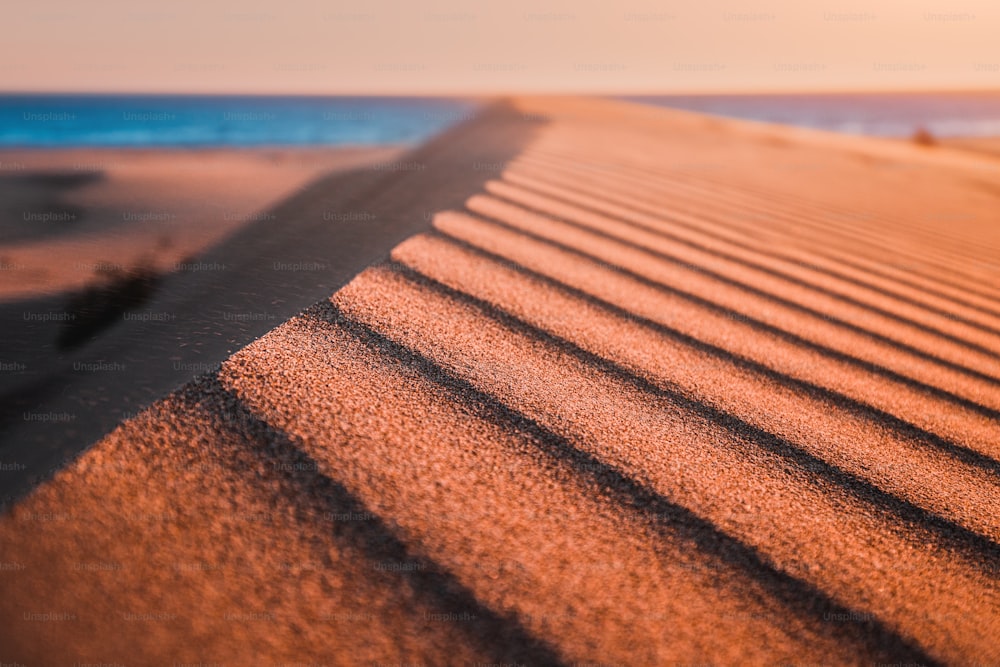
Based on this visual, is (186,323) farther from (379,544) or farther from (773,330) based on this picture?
(773,330)

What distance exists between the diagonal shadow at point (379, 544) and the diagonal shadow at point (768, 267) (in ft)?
5.01

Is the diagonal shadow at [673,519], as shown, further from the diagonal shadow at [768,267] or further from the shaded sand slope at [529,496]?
the diagonal shadow at [768,267]

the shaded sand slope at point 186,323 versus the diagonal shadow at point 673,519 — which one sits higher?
the shaded sand slope at point 186,323

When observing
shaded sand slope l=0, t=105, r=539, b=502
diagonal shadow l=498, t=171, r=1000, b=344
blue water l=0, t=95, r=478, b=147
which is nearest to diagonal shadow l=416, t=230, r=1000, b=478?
shaded sand slope l=0, t=105, r=539, b=502

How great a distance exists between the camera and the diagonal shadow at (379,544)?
2.08 ft

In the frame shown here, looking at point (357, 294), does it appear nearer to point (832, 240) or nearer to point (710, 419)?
point (710, 419)

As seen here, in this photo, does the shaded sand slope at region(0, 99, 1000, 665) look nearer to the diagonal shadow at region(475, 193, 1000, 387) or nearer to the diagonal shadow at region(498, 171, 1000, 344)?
the diagonal shadow at region(475, 193, 1000, 387)

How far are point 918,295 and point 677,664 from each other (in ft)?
6.06

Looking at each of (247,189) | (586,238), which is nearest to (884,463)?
(586,238)

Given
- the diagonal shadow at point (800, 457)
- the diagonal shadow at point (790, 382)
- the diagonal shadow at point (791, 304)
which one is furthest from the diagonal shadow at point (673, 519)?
the diagonal shadow at point (791, 304)

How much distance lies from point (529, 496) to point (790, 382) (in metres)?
0.74

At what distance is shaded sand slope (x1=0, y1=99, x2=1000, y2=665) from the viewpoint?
2.09 feet

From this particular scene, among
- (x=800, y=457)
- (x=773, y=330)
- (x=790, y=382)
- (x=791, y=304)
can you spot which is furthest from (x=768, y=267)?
(x=800, y=457)

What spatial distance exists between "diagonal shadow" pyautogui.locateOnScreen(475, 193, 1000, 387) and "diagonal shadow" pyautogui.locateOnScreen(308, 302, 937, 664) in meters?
1.01
